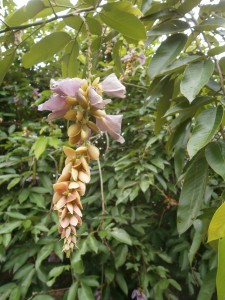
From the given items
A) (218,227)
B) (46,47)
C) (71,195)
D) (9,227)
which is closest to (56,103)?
(71,195)

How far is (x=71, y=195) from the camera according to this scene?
35cm

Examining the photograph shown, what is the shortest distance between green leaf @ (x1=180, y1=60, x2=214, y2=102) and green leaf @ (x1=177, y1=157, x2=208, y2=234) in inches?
4.6

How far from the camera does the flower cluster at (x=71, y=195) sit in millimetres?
350

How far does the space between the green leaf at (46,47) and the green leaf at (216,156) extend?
1.17ft

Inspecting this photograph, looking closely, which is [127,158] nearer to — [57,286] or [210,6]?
[57,286]

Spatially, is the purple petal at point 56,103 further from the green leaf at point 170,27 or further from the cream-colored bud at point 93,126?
the green leaf at point 170,27

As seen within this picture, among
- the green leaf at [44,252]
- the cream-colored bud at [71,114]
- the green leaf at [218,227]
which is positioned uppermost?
the cream-colored bud at [71,114]

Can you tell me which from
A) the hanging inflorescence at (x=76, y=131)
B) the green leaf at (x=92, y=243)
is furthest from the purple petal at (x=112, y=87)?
the green leaf at (x=92, y=243)

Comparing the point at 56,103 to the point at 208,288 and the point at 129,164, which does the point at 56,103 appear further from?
the point at 129,164

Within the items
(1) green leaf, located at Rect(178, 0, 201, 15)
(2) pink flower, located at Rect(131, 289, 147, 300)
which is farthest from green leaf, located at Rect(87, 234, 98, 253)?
(1) green leaf, located at Rect(178, 0, 201, 15)

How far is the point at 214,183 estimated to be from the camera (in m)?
1.36

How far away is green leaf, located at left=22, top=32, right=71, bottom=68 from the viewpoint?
2.23 ft

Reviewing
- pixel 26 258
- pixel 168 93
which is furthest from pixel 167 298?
pixel 168 93

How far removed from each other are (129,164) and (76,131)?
1.07m
